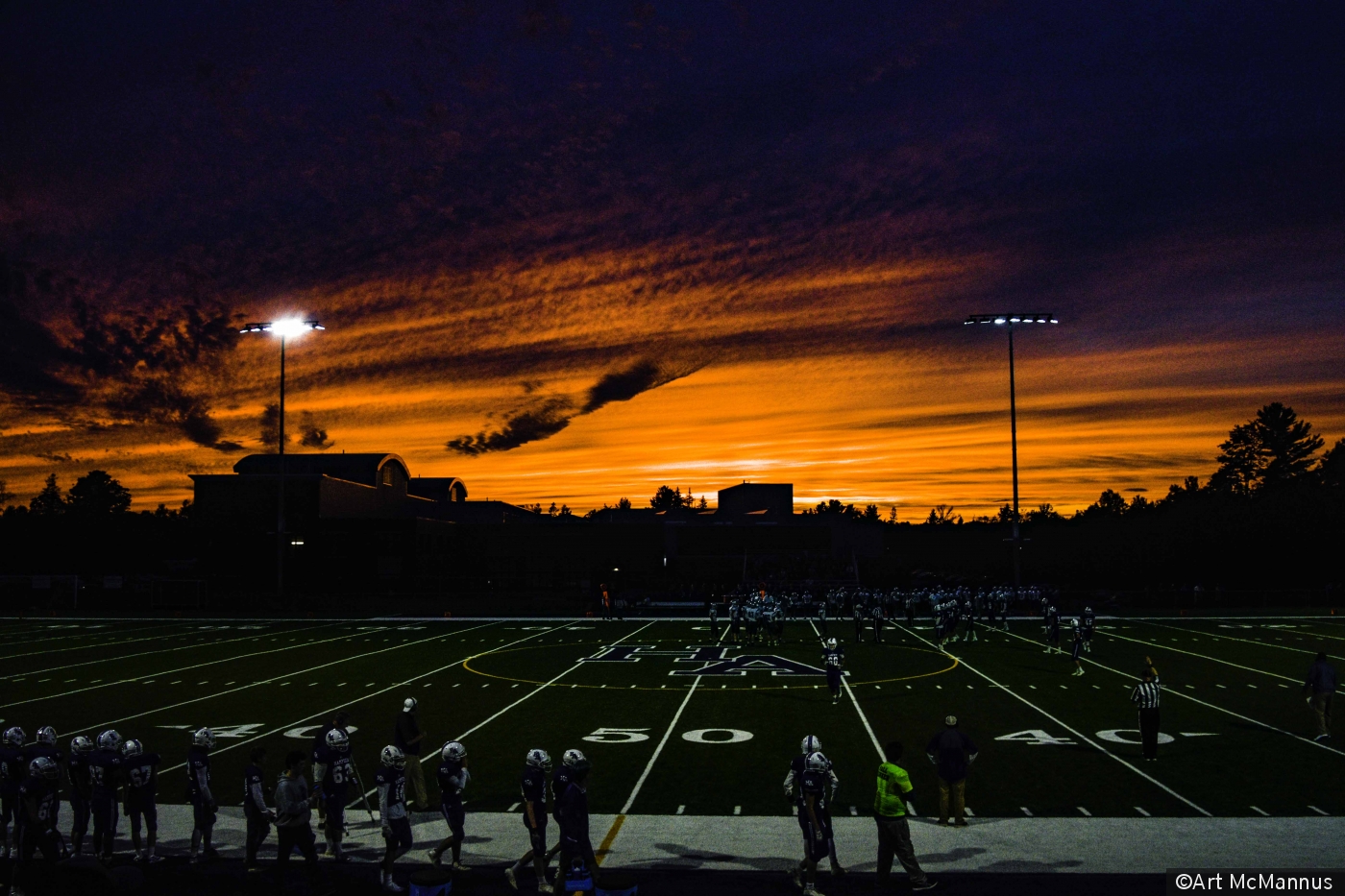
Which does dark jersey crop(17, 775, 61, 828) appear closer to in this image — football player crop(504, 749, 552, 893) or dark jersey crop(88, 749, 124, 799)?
dark jersey crop(88, 749, 124, 799)

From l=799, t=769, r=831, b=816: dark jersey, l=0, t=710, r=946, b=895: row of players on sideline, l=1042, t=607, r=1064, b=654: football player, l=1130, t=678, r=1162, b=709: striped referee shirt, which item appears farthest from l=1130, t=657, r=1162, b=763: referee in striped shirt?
l=1042, t=607, r=1064, b=654: football player

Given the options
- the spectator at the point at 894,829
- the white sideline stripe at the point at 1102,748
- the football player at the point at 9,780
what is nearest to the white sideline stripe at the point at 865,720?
the spectator at the point at 894,829

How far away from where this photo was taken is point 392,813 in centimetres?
1055

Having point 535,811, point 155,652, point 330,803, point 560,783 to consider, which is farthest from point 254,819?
point 155,652

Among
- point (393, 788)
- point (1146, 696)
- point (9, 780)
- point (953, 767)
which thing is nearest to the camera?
point (393, 788)

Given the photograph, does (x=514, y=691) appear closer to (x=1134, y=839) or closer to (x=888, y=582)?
(x=1134, y=839)

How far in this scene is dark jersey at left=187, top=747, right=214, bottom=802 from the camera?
1120 cm

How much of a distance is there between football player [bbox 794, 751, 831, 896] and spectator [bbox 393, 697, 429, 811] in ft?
17.3

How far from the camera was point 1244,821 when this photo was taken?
1232 centimetres

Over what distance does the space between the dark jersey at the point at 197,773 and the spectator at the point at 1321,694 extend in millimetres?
16680

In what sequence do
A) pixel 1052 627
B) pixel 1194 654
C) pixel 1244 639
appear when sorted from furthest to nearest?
pixel 1244 639
pixel 1052 627
pixel 1194 654

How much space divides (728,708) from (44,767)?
13022 millimetres

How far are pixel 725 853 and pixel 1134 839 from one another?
15.2 ft

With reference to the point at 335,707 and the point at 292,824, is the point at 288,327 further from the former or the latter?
the point at 292,824
